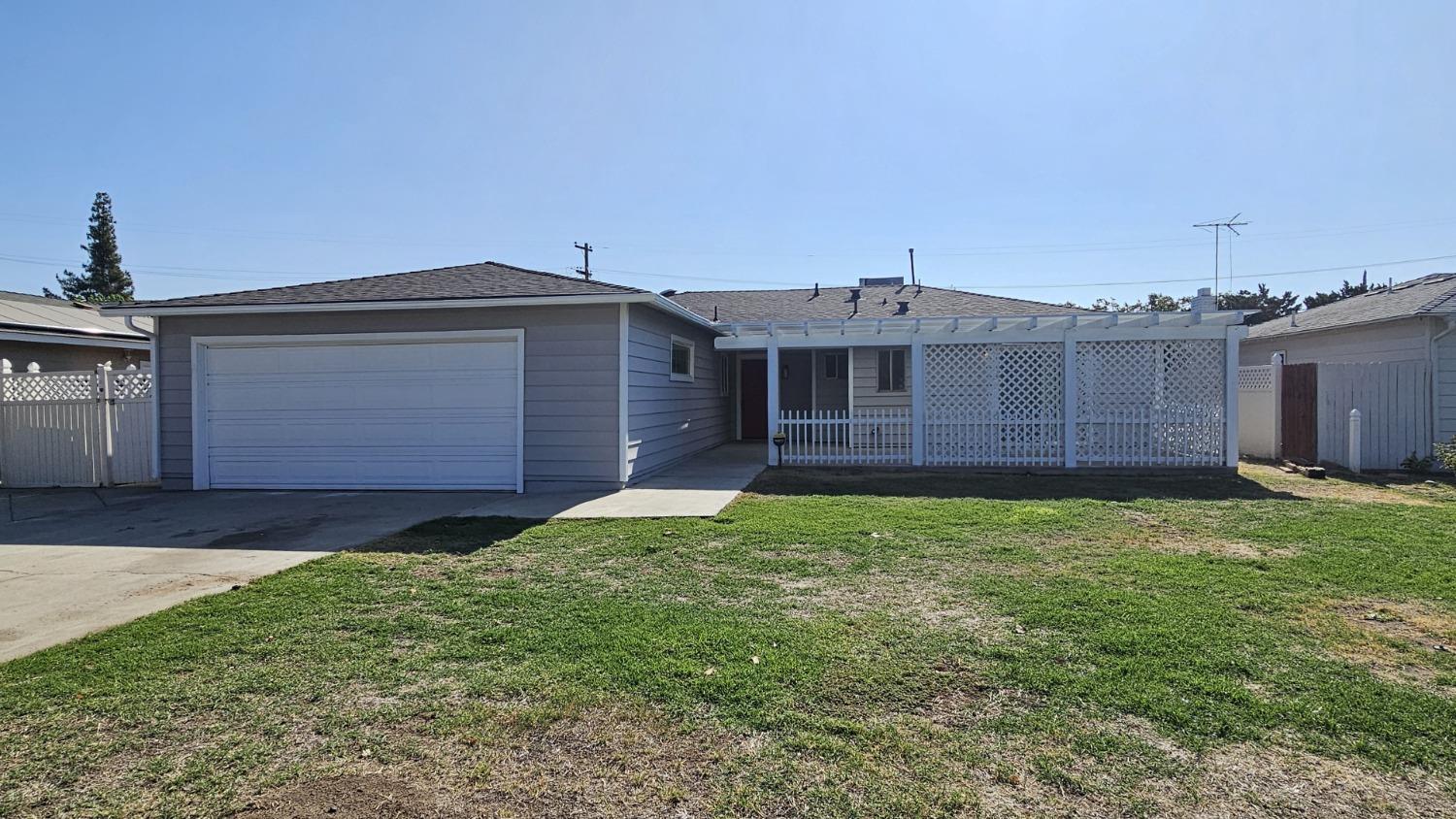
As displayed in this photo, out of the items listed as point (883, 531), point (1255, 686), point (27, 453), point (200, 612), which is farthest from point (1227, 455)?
point (27, 453)

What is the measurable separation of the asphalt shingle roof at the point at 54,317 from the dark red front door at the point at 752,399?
12169mm

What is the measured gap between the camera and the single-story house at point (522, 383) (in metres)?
9.76

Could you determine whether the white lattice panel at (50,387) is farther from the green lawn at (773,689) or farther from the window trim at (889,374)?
the window trim at (889,374)

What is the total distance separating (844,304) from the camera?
16797 mm

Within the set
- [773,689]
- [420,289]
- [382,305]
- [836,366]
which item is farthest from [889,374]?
[773,689]

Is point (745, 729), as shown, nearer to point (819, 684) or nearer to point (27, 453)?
point (819, 684)

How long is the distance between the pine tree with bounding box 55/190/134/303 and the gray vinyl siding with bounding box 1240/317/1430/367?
2306 inches

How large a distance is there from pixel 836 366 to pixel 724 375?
252cm

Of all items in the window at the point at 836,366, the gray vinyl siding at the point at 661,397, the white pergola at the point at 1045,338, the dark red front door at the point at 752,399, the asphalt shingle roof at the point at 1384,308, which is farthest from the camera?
the dark red front door at the point at 752,399

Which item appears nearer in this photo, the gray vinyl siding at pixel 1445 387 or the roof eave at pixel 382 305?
the roof eave at pixel 382 305

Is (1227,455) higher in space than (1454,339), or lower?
lower

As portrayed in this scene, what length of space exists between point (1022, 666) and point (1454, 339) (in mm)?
12316

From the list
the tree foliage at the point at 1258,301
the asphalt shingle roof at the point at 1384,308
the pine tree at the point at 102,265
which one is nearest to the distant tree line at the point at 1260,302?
the tree foliage at the point at 1258,301

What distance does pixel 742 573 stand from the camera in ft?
17.6
